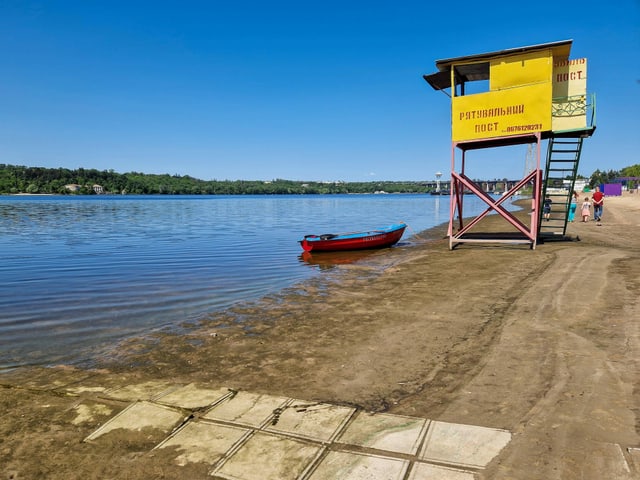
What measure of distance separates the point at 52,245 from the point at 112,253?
6256 millimetres

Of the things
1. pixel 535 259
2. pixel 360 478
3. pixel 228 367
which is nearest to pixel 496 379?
pixel 360 478

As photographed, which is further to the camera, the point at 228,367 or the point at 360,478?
the point at 228,367

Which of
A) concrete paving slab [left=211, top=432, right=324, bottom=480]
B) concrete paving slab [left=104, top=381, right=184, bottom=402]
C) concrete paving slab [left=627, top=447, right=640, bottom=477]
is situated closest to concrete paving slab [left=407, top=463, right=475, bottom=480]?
concrete paving slab [left=211, top=432, right=324, bottom=480]

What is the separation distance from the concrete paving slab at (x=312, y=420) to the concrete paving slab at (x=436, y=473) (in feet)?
3.09

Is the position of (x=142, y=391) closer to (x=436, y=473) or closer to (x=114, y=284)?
(x=436, y=473)


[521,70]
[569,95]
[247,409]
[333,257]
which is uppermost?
[521,70]

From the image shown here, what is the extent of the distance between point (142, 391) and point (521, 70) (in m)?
17.5

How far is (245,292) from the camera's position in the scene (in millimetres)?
13266

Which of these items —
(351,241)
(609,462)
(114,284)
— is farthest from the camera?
(351,241)

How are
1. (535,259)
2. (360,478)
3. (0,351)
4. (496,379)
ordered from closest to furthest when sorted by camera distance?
1. (360,478)
2. (496,379)
3. (0,351)
4. (535,259)

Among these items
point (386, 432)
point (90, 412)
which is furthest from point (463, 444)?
point (90, 412)

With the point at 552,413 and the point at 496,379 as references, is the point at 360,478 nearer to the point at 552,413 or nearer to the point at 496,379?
the point at 552,413

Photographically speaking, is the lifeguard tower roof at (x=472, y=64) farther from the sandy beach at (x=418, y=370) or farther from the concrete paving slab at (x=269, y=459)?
the concrete paving slab at (x=269, y=459)

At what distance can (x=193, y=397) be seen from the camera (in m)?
5.34
